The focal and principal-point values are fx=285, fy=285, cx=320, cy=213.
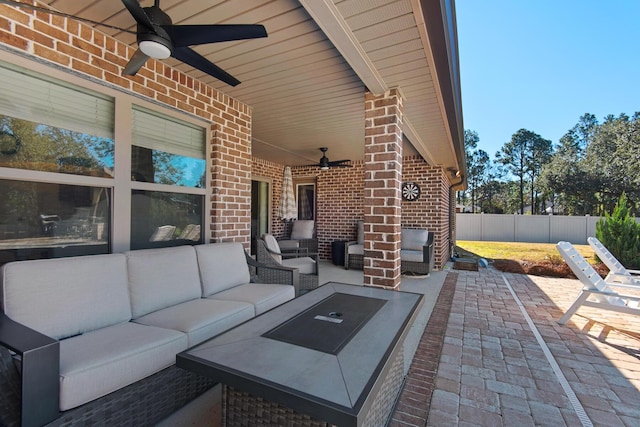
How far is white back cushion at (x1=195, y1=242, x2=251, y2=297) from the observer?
2.65 meters

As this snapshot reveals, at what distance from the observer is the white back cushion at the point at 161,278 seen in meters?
2.10

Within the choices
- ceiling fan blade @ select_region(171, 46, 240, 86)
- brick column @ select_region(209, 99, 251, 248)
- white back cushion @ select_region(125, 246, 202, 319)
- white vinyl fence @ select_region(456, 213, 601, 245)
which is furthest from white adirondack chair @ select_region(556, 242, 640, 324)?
white vinyl fence @ select_region(456, 213, 601, 245)

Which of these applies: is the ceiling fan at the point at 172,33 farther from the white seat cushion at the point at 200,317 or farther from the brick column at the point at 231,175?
the white seat cushion at the point at 200,317

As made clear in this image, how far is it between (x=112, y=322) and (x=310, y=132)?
378cm

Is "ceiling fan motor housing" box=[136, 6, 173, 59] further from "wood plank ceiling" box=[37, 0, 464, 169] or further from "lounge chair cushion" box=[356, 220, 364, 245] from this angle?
"lounge chair cushion" box=[356, 220, 364, 245]

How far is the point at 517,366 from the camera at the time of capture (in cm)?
246

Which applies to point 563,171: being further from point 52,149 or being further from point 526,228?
point 52,149

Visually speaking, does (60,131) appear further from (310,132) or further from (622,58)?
(622,58)

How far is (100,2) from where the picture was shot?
189cm

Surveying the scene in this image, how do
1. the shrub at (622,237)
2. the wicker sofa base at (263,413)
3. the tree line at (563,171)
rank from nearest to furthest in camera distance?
the wicker sofa base at (263,413), the shrub at (622,237), the tree line at (563,171)

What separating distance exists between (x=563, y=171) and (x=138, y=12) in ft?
71.3

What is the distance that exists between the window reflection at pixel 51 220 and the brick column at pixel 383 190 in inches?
91.8

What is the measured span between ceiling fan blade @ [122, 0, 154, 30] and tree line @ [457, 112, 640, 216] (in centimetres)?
1817

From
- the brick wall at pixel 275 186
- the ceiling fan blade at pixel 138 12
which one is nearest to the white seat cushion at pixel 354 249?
the brick wall at pixel 275 186
